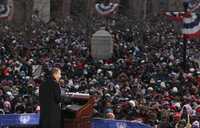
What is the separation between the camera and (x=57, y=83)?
403 inches

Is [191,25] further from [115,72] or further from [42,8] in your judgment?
[42,8]

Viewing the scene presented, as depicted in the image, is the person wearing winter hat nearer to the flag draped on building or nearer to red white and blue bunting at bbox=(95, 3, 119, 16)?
the flag draped on building

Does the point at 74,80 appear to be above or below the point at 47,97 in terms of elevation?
below

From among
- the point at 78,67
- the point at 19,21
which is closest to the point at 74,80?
the point at 78,67

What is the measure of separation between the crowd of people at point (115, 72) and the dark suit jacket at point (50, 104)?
3562mm

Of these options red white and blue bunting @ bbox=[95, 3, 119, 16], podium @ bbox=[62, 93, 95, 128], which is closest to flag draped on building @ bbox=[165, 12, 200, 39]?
red white and blue bunting @ bbox=[95, 3, 119, 16]

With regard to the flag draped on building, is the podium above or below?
above

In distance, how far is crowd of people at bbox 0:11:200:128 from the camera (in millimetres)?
17234

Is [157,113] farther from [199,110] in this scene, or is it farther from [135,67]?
[135,67]

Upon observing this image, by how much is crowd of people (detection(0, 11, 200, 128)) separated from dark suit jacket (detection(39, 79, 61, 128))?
11.7 feet

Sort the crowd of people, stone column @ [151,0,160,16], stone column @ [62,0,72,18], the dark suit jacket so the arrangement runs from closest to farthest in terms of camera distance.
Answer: the dark suit jacket, the crowd of people, stone column @ [62,0,72,18], stone column @ [151,0,160,16]

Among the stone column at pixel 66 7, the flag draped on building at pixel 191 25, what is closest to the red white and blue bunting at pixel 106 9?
the flag draped on building at pixel 191 25

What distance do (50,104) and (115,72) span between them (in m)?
15.8

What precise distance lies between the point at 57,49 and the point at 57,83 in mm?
21258
